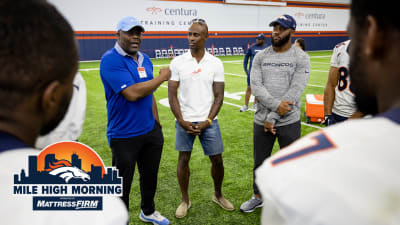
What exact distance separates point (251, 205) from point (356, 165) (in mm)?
2967

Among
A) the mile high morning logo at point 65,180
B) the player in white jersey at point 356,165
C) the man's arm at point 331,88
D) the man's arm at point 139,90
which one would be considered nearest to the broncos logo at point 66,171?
the mile high morning logo at point 65,180

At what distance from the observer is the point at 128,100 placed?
2.70m

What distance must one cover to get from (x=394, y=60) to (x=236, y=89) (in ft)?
31.5

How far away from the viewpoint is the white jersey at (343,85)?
10.6 ft

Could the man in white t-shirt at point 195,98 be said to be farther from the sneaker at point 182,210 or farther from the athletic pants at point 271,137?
the athletic pants at point 271,137

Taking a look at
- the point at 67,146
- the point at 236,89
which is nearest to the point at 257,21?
the point at 236,89

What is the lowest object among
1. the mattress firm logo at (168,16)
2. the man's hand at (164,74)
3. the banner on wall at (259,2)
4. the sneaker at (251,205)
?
the sneaker at (251,205)

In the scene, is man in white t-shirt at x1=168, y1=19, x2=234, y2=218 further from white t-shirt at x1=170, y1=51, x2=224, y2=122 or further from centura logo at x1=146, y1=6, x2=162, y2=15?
centura logo at x1=146, y1=6, x2=162, y2=15

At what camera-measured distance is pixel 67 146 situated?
3.33ft

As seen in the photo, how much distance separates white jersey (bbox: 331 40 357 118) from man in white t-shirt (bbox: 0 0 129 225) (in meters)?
3.12

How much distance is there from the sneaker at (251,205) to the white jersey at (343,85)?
1.40 m

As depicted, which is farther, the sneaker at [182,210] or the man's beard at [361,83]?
the sneaker at [182,210]

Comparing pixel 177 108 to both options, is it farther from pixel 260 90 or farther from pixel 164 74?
pixel 260 90

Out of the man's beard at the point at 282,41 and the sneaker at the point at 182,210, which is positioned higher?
the man's beard at the point at 282,41
